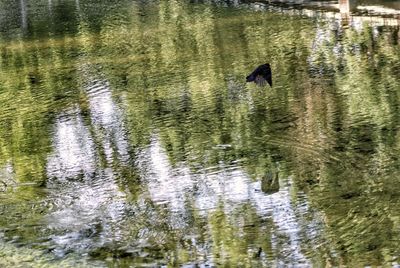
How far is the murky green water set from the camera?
484 centimetres

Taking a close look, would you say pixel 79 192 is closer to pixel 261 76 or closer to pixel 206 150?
pixel 206 150

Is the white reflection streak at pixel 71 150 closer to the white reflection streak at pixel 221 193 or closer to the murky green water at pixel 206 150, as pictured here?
the murky green water at pixel 206 150

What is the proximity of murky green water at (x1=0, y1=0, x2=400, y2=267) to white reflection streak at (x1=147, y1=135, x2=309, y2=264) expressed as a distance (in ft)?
0.04

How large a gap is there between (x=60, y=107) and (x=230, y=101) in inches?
64.9

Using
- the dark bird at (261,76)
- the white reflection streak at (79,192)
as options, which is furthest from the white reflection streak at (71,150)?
the dark bird at (261,76)

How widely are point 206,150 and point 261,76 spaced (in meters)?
1.87

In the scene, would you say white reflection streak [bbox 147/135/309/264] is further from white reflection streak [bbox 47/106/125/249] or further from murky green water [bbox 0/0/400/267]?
white reflection streak [bbox 47/106/125/249]

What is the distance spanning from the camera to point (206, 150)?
259 inches

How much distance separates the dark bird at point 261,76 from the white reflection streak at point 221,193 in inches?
80.5

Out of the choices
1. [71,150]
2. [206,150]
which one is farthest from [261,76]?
[71,150]

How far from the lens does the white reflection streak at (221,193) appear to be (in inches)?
201

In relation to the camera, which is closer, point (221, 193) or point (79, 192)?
point (221, 193)

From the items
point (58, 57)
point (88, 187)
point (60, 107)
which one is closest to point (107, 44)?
point (58, 57)

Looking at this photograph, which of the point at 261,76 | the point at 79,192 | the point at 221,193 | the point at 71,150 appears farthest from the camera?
the point at 261,76
